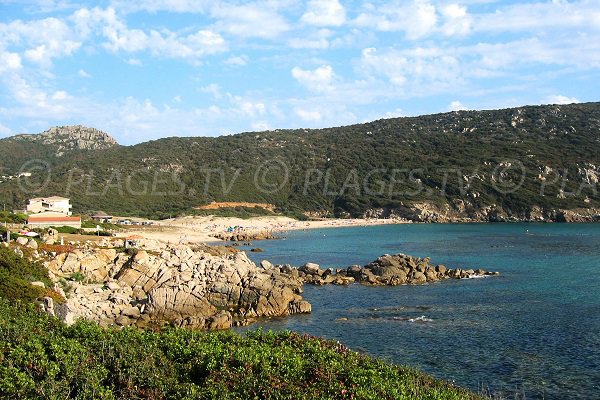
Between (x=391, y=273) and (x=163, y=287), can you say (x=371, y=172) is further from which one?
(x=163, y=287)

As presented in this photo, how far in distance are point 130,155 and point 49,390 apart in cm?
16192

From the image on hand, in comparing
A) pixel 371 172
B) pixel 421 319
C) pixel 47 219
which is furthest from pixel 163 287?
pixel 371 172

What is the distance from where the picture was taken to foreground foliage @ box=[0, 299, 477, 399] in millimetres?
13172

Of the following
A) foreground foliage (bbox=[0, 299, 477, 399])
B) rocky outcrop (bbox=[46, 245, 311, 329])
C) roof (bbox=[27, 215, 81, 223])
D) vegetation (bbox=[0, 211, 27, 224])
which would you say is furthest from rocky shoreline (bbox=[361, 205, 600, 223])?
foreground foliage (bbox=[0, 299, 477, 399])

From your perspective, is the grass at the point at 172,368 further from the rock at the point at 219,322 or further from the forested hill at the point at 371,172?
the forested hill at the point at 371,172

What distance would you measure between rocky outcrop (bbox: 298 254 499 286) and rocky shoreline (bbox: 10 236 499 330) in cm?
664

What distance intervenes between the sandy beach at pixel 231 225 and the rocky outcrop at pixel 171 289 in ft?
161

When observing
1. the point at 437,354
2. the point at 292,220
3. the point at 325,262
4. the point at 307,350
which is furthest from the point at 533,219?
the point at 307,350

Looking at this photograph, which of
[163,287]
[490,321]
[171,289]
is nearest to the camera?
[490,321]

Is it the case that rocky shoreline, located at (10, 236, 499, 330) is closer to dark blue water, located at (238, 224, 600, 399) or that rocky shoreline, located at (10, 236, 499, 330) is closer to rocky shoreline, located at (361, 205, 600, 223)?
dark blue water, located at (238, 224, 600, 399)

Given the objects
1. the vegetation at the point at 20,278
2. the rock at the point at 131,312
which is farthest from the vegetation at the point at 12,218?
the rock at the point at 131,312

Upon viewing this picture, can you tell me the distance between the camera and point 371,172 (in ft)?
515

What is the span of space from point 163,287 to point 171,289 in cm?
59

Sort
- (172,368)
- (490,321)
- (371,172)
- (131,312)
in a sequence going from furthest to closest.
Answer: (371,172)
(490,321)
(131,312)
(172,368)
